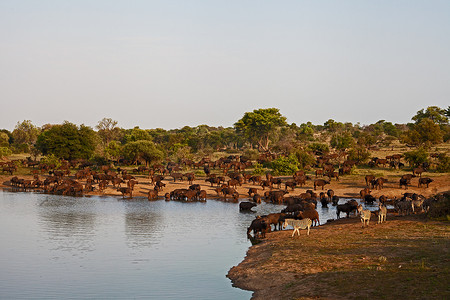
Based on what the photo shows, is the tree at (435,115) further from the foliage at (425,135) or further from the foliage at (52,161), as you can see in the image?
the foliage at (52,161)

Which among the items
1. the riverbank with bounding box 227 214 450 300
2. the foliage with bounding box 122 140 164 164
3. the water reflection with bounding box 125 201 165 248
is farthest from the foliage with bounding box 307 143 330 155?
the riverbank with bounding box 227 214 450 300

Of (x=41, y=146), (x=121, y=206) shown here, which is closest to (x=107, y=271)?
(x=121, y=206)

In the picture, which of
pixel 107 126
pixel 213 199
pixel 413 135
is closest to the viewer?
pixel 213 199

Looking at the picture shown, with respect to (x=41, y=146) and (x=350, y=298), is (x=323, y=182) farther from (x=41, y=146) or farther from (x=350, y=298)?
(x=41, y=146)

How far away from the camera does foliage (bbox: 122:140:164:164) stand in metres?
52.2

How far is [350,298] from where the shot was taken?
9.93 meters

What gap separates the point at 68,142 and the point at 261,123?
31.4 metres

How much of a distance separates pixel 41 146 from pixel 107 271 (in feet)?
149

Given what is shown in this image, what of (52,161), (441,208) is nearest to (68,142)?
(52,161)

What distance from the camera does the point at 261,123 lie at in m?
73.2

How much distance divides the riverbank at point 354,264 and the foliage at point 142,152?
116 ft

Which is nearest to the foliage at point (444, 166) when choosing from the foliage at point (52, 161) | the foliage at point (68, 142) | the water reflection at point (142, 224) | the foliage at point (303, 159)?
the foliage at point (303, 159)

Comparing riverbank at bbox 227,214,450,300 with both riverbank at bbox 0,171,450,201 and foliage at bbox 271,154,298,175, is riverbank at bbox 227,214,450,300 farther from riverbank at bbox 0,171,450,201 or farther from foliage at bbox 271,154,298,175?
foliage at bbox 271,154,298,175

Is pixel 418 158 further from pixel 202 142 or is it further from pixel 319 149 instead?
pixel 202 142
